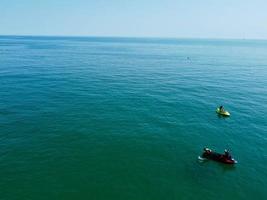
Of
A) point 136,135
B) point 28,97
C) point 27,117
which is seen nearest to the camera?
point 136,135

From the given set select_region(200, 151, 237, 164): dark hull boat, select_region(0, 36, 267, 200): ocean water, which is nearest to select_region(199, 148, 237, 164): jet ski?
select_region(200, 151, 237, 164): dark hull boat

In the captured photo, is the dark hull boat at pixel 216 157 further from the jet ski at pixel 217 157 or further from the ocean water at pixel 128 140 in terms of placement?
the ocean water at pixel 128 140

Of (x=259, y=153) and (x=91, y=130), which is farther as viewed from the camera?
(x=91, y=130)

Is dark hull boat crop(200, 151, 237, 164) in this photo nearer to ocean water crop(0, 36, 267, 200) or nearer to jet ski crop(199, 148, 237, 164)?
jet ski crop(199, 148, 237, 164)

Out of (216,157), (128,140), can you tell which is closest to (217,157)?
(216,157)

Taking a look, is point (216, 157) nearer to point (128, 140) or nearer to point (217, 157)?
point (217, 157)

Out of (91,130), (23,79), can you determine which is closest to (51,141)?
(91,130)

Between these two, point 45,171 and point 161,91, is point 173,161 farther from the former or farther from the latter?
point 161,91

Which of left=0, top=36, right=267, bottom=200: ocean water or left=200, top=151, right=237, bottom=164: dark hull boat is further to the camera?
left=200, top=151, right=237, bottom=164: dark hull boat
